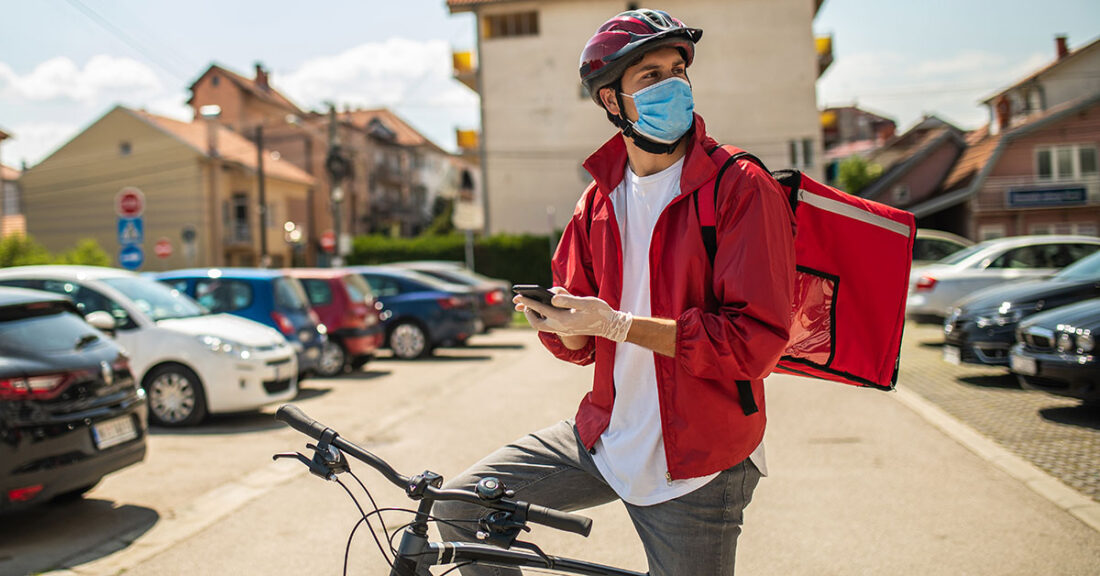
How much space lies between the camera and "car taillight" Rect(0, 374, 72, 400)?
5008 mm


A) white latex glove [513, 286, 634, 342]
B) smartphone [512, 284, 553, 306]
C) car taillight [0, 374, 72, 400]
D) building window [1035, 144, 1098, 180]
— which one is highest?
building window [1035, 144, 1098, 180]

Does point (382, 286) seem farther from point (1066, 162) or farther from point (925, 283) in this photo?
point (1066, 162)

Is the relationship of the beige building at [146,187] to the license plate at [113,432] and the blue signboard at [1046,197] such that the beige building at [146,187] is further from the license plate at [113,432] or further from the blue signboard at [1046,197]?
the license plate at [113,432]

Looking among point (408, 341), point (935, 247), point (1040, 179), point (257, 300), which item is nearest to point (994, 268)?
point (935, 247)

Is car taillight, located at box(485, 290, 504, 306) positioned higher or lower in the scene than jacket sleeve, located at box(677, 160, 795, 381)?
lower

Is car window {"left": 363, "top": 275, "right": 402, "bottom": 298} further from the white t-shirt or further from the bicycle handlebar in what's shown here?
the bicycle handlebar

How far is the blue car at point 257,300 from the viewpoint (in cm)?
1170

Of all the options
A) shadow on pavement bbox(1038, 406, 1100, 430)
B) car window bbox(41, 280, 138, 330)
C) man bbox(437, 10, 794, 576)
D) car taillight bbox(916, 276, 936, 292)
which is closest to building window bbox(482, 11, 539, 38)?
car taillight bbox(916, 276, 936, 292)

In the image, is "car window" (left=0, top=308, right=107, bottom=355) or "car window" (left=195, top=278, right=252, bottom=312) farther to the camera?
"car window" (left=195, top=278, right=252, bottom=312)

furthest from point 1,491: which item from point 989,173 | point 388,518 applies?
point 989,173

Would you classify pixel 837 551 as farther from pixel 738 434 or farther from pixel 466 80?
pixel 466 80

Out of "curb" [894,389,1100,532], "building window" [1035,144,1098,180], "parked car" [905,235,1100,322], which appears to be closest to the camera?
"curb" [894,389,1100,532]

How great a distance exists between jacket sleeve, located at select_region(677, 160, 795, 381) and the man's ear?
1.57 feet

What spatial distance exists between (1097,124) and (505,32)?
27112 millimetres
